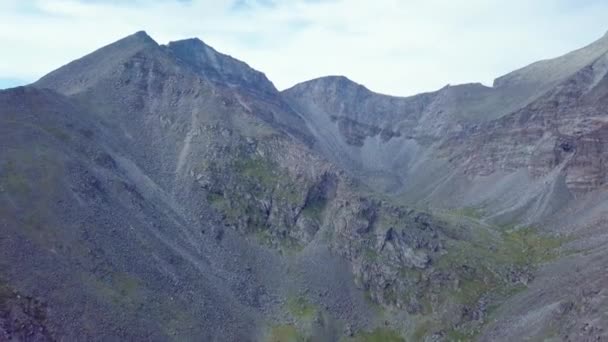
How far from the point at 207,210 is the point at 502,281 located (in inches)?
2499

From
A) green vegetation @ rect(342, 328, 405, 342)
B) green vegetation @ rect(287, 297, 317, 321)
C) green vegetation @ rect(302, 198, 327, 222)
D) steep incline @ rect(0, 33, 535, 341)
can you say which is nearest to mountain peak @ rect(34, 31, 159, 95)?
steep incline @ rect(0, 33, 535, 341)

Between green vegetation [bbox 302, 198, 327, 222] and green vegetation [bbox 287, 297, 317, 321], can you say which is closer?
green vegetation [bbox 287, 297, 317, 321]

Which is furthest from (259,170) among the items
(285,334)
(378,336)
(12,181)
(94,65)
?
(94,65)

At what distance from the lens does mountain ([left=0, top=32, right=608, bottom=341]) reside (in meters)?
89.4

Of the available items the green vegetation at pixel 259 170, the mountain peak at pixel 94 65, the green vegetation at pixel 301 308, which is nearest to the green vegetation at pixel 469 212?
the green vegetation at pixel 259 170

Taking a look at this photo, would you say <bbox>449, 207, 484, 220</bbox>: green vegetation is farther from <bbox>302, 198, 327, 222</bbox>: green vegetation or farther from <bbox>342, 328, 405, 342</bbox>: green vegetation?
<bbox>342, 328, 405, 342</bbox>: green vegetation

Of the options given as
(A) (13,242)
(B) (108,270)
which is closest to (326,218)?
(B) (108,270)

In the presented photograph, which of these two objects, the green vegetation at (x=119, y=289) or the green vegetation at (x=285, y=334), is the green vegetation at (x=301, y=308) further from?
the green vegetation at (x=119, y=289)

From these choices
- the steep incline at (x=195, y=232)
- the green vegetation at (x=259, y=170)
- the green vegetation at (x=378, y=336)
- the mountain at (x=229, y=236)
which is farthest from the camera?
the green vegetation at (x=259, y=170)

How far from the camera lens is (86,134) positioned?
129 metres

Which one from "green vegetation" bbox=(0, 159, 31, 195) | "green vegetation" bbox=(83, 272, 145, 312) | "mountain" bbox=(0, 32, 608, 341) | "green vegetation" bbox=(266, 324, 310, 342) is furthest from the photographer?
"green vegetation" bbox=(266, 324, 310, 342)

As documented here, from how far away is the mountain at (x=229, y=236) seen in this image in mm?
89438

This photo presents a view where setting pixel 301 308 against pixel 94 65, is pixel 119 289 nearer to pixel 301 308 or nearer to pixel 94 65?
pixel 301 308

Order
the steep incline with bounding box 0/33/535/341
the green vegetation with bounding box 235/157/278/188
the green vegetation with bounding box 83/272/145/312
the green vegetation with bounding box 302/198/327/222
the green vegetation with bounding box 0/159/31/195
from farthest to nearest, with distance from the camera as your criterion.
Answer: the green vegetation with bounding box 235/157/278/188 < the green vegetation with bounding box 302/198/327/222 < the green vegetation with bounding box 0/159/31/195 < the steep incline with bounding box 0/33/535/341 < the green vegetation with bounding box 83/272/145/312
